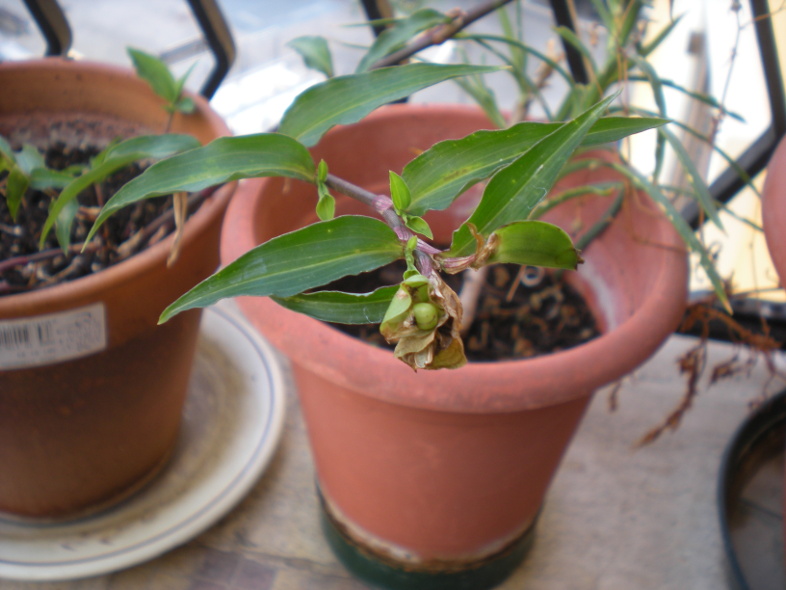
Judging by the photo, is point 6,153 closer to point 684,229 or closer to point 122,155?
point 122,155

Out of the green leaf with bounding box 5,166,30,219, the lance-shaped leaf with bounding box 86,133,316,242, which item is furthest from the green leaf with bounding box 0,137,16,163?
the lance-shaped leaf with bounding box 86,133,316,242

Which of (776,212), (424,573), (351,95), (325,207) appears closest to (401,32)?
(351,95)

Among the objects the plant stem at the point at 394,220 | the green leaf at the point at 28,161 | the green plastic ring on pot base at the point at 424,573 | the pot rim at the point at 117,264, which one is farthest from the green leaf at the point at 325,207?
the green plastic ring on pot base at the point at 424,573

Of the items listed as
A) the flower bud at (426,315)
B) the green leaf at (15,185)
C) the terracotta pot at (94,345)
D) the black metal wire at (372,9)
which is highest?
the black metal wire at (372,9)

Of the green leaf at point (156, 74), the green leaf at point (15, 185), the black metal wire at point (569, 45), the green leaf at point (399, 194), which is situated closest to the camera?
the green leaf at point (399, 194)

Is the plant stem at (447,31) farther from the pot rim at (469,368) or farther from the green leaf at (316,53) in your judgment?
the pot rim at (469,368)

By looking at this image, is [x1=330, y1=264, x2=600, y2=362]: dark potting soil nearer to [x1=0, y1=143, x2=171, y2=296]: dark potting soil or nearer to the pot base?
[x1=0, y1=143, x2=171, y2=296]: dark potting soil
